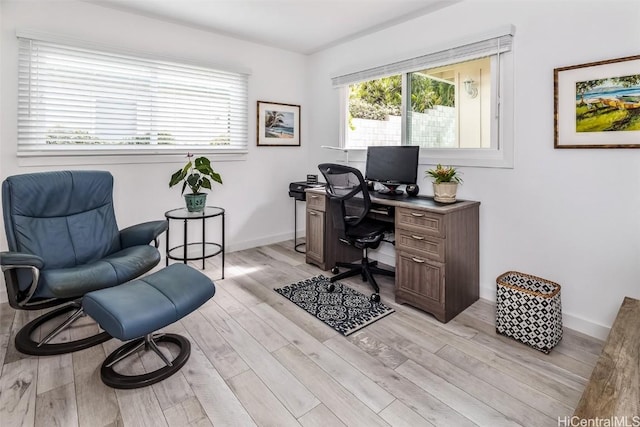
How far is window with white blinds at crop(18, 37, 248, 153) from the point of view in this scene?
279 cm

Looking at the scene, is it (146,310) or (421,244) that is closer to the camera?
(146,310)

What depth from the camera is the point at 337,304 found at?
2.67m

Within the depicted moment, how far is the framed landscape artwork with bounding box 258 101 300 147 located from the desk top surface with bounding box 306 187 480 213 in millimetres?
1823

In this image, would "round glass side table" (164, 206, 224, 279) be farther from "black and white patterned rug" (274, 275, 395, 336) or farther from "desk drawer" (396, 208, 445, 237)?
"desk drawer" (396, 208, 445, 237)

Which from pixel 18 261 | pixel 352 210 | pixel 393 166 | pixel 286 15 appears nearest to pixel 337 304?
pixel 352 210

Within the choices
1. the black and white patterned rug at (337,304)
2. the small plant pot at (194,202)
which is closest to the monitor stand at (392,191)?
the black and white patterned rug at (337,304)

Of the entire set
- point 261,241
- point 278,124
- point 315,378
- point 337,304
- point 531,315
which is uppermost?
point 278,124

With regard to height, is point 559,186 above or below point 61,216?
above

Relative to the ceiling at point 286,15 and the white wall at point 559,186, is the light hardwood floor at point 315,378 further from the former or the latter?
the ceiling at point 286,15

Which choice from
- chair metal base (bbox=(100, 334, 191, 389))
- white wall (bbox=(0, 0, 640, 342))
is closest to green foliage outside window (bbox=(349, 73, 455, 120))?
white wall (bbox=(0, 0, 640, 342))

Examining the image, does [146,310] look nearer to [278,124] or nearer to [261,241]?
[261,241]

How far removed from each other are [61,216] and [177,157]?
1.33 metres

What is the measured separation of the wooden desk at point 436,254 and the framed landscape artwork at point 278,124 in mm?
1899

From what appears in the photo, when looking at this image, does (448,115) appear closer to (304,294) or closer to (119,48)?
(304,294)
